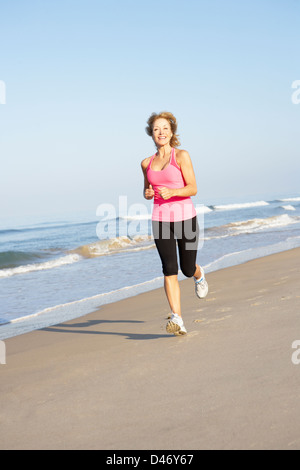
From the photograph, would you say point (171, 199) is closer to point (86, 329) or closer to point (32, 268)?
point (86, 329)

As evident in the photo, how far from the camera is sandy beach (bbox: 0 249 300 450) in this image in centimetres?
219

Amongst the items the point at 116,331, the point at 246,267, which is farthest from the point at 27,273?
the point at 116,331

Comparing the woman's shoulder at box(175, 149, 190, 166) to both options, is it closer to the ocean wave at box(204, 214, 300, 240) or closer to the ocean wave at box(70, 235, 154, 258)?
the ocean wave at box(70, 235, 154, 258)

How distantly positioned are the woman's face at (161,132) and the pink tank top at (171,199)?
5.6 inches

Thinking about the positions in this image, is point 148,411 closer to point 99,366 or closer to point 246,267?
point 99,366

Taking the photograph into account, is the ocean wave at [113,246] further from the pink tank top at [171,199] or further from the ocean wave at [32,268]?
the pink tank top at [171,199]

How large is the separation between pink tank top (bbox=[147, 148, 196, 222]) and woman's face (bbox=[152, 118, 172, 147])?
14 centimetres

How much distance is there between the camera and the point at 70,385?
10.2 ft

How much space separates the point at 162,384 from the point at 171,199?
69.4 inches

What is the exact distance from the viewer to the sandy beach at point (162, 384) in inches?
86.2

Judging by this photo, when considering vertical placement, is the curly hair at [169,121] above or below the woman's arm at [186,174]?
above

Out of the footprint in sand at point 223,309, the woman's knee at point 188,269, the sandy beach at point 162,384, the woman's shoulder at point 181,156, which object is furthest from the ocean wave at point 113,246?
the woman's shoulder at point 181,156

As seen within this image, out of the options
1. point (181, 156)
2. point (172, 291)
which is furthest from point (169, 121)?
point (172, 291)

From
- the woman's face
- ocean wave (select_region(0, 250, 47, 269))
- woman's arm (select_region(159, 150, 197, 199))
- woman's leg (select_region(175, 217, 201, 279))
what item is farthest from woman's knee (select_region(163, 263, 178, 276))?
ocean wave (select_region(0, 250, 47, 269))
